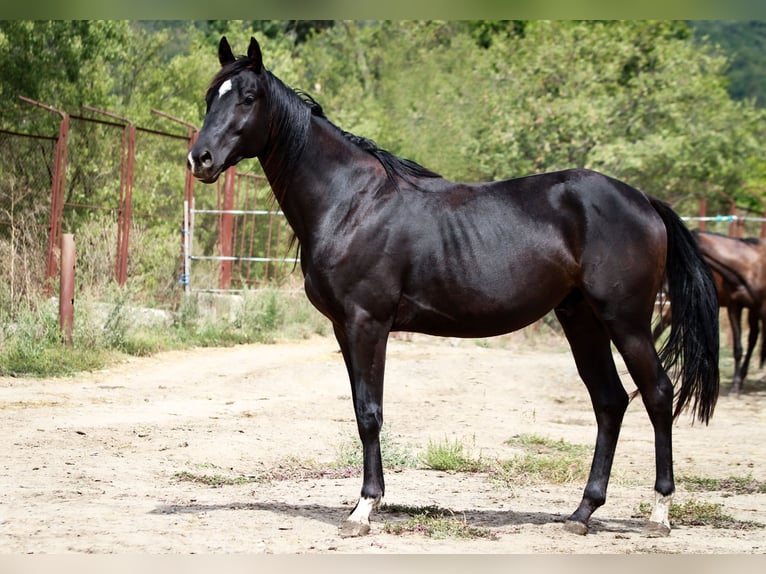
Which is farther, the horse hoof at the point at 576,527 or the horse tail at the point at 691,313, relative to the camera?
the horse tail at the point at 691,313

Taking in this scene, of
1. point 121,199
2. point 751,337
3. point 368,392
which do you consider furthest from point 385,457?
point 121,199

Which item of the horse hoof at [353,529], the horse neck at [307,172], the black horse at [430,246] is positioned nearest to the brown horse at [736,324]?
the black horse at [430,246]

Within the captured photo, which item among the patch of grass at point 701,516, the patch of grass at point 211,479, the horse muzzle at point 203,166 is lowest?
the patch of grass at point 211,479

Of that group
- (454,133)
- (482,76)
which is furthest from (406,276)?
(482,76)

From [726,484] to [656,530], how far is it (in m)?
1.69

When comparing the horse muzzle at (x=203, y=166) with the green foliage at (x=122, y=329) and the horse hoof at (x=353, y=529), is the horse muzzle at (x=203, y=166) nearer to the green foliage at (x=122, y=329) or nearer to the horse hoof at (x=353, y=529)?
the horse hoof at (x=353, y=529)

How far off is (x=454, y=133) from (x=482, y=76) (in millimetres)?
3080

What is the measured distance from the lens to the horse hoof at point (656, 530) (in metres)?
4.85

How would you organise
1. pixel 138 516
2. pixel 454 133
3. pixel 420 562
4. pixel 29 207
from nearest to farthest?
pixel 420 562, pixel 138 516, pixel 29 207, pixel 454 133

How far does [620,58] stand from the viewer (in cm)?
2180

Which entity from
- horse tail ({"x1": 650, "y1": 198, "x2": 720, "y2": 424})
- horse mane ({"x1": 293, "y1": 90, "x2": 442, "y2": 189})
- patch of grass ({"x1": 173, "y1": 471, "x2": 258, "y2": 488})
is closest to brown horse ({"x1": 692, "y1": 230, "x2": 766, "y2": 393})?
horse tail ({"x1": 650, "y1": 198, "x2": 720, "y2": 424})

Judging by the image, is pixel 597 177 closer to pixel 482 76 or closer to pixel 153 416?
pixel 153 416

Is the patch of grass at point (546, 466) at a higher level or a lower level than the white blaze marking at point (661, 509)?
lower

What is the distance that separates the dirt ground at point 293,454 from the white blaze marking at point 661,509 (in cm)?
13
